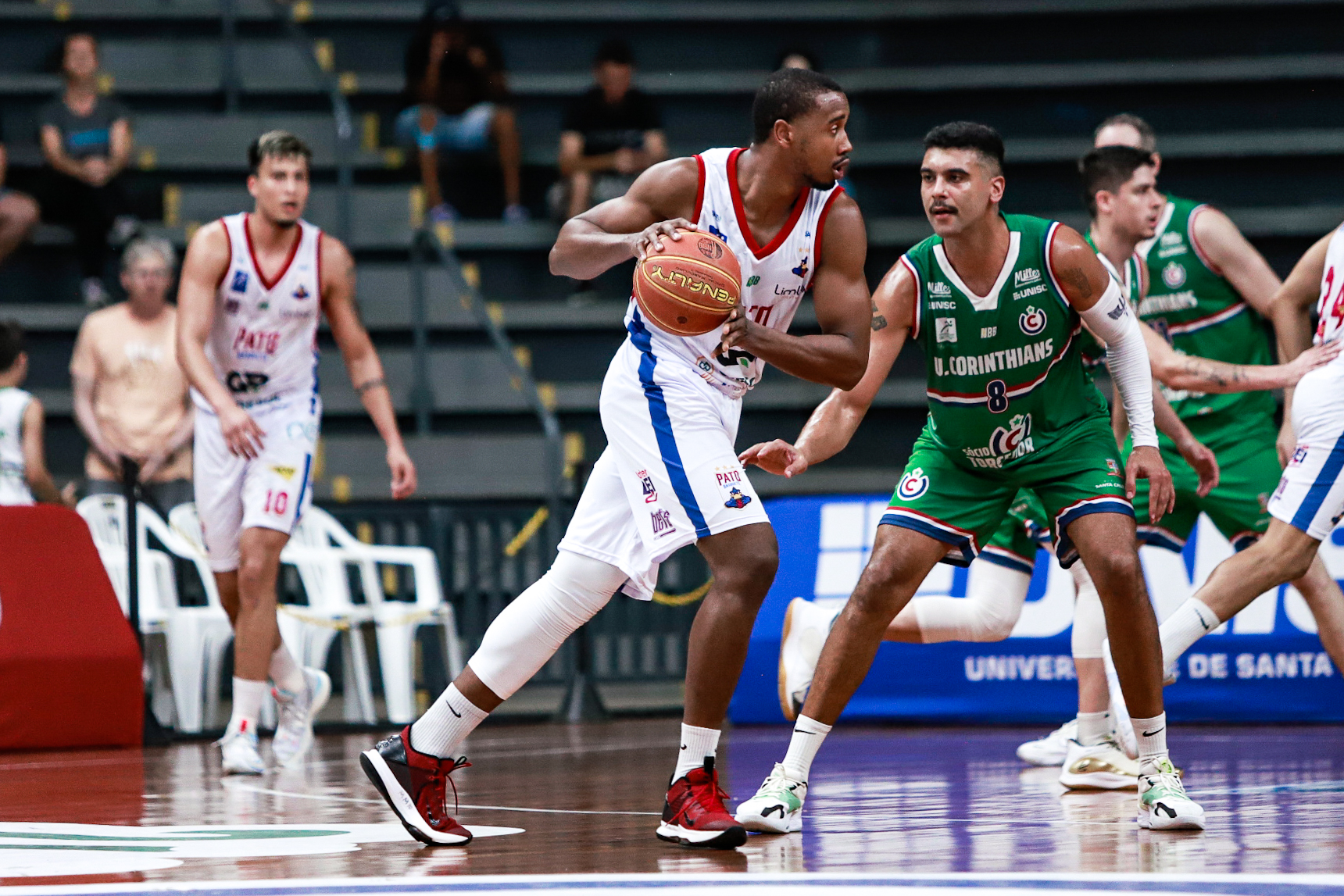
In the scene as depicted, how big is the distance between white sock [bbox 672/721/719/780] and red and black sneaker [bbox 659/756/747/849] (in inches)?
0.5

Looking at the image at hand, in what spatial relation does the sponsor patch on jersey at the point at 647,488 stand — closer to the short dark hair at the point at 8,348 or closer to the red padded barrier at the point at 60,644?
the red padded barrier at the point at 60,644

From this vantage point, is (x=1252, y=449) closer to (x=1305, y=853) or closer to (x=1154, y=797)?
(x=1154, y=797)

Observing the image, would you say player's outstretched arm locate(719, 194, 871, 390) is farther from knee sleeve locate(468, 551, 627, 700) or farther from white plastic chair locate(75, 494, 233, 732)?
white plastic chair locate(75, 494, 233, 732)

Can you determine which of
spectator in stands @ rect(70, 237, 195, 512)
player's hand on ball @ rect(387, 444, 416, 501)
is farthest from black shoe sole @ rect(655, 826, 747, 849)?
Result: spectator in stands @ rect(70, 237, 195, 512)

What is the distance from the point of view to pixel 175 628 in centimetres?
883

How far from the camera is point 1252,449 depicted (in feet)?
22.2

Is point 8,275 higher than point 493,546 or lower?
higher

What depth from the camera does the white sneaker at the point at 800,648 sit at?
22.0ft

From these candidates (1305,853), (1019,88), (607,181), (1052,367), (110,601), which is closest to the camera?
(1305,853)

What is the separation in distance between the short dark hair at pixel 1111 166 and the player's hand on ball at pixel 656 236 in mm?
2424

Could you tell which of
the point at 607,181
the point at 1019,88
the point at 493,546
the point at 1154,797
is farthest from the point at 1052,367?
the point at 1019,88

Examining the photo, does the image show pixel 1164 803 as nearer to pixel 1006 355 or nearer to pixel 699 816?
pixel 699 816

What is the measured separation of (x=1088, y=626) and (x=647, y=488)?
246 cm

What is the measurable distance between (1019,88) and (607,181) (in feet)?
11.5
